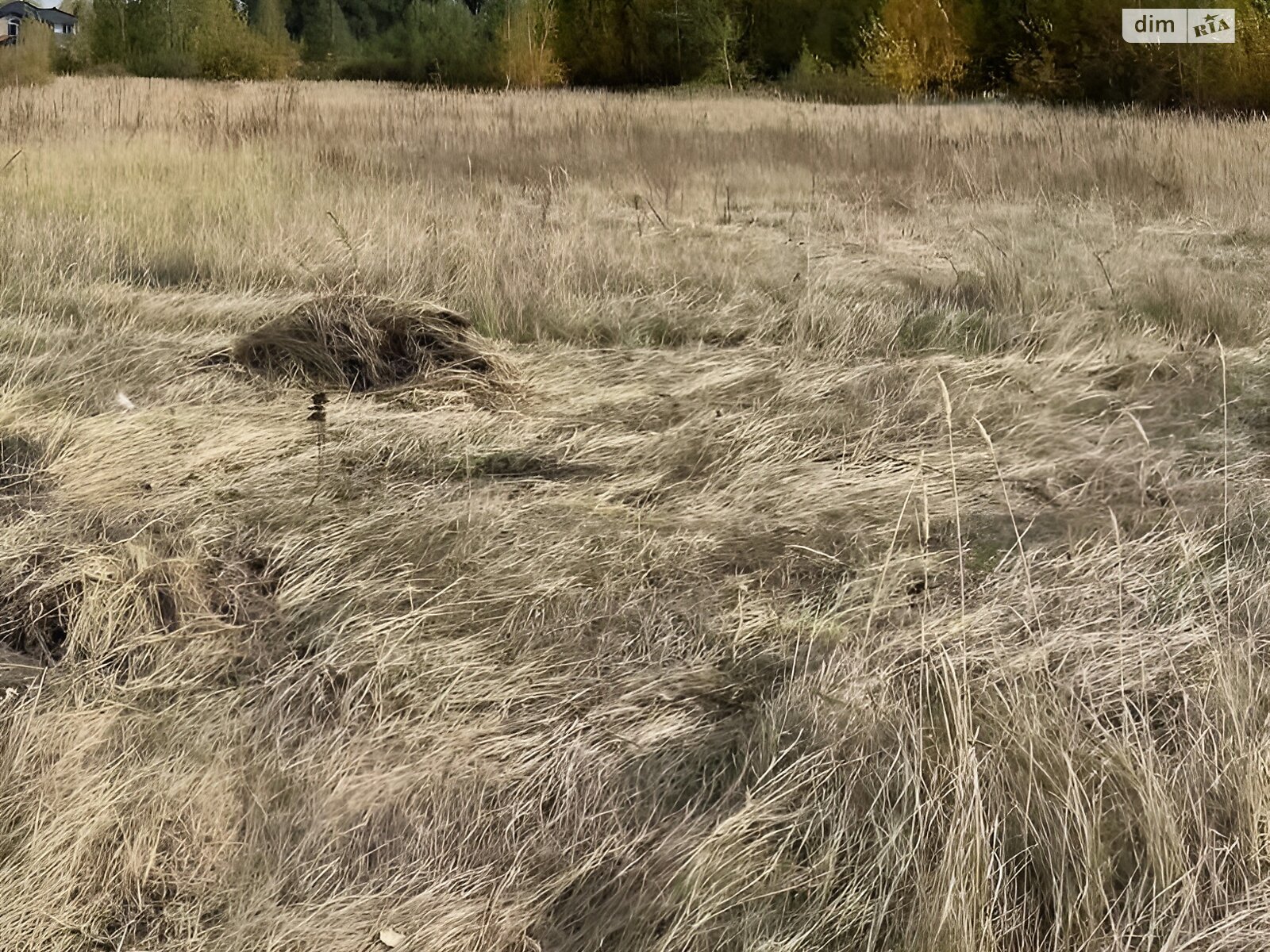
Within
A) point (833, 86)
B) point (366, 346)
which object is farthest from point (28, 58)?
point (366, 346)

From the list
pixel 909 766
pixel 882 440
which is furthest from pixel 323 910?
pixel 882 440

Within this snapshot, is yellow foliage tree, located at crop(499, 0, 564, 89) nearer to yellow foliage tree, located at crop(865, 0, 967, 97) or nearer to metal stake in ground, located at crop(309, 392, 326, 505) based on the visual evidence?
yellow foliage tree, located at crop(865, 0, 967, 97)

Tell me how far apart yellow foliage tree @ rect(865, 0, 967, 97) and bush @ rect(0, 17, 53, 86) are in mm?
14650

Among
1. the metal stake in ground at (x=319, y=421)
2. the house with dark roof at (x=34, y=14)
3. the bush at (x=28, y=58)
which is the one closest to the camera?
the metal stake in ground at (x=319, y=421)

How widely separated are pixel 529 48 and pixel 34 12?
4285 centimetres

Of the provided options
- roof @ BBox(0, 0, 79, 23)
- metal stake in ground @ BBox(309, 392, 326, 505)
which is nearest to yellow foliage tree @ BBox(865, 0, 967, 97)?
metal stake in ground @ BBox(309, 392, 326, 505)

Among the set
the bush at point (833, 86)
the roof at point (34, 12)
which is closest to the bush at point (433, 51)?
the bush at point (833, 86)

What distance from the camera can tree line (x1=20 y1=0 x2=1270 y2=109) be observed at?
17.2 m

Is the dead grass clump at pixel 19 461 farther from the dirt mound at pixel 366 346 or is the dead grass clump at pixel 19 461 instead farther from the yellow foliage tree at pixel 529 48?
the yellow foliage tree at pixel 529 48

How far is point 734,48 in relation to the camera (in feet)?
90.6

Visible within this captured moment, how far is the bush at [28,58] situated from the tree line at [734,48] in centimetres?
803

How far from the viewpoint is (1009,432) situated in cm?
309

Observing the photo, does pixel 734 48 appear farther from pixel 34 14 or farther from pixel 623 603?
pixel 34 14

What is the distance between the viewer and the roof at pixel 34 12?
179 ft
